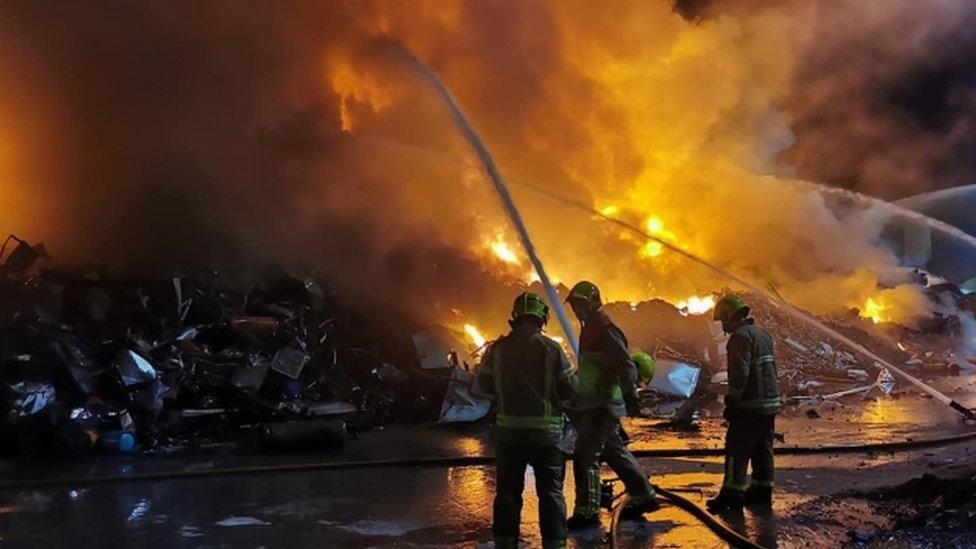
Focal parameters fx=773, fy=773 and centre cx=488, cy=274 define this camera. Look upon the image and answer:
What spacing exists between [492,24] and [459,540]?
12.7 metres

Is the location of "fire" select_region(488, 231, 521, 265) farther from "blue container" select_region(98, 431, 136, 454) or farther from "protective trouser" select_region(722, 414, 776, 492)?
"protective trouser" select_region(722, 414, 776, 492)

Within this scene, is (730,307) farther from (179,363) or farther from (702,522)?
(179,363)

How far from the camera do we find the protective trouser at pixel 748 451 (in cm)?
579

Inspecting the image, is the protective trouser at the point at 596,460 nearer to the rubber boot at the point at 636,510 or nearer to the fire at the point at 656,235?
the rubber boot at the point at 636,510

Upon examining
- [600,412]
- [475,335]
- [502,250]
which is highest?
[502,250]

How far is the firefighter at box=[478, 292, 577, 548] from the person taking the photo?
4.52 meters

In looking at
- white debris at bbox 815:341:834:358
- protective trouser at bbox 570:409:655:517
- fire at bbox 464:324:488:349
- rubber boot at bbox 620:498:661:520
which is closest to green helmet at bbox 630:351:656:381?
protective trouser at bbox 570:409:655:517

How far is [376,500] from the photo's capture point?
636cm

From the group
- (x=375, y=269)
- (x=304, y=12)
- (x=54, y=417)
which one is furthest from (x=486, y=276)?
(x=54, y=417)

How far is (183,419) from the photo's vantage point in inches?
374

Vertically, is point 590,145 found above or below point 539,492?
above

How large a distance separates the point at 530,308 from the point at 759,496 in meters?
2.64

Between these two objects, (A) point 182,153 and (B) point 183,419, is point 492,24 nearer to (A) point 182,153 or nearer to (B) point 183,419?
(A) point 182,153

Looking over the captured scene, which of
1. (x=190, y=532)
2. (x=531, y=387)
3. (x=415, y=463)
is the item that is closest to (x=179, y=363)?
(x=415, y=463)
